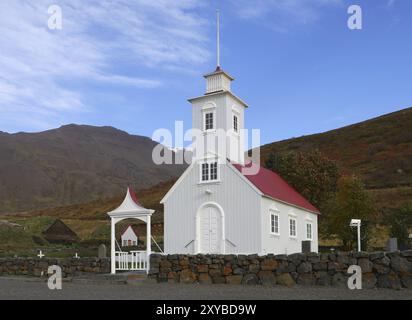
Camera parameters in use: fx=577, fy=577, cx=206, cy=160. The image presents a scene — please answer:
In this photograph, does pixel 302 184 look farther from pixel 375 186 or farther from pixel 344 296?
pixel 375 186

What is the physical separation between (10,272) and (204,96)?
46.3 feet

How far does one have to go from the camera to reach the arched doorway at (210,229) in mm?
27453

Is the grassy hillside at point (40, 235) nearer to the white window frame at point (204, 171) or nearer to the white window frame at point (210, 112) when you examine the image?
the white window frame at point (204, 171)

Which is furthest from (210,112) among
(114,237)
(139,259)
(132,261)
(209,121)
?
(132,261)

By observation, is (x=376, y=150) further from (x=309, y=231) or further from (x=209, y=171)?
(x=209, y=171)

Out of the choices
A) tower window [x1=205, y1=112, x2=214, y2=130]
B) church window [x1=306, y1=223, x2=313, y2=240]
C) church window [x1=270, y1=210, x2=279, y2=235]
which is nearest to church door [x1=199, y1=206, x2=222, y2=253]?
church window [x1=270, y1=210, x2=279, y2=235]

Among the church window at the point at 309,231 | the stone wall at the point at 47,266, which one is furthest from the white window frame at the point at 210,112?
the church window at the point at 309,231

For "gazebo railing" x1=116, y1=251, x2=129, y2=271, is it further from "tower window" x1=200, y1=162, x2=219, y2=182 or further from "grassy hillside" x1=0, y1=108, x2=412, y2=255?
"grassy hillside" x1=0, y1=108, x2=412, y2=255

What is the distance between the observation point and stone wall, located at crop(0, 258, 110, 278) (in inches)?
1118

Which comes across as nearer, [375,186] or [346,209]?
[346,209]

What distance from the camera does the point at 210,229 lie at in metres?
27.8

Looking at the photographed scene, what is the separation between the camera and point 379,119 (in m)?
124
